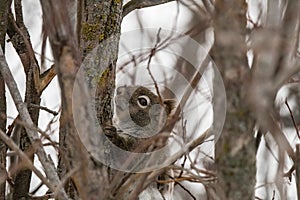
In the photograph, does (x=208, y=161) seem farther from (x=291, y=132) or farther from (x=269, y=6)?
(x=269, y=6)

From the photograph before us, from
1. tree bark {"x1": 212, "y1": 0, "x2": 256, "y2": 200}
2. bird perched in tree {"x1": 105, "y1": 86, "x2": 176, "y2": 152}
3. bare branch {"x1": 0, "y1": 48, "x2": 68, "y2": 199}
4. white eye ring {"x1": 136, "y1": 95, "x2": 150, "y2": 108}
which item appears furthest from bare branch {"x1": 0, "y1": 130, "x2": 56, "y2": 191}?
white eye ring {"x1": 136, "y1": 95, "x2": 150, "y2": 108}

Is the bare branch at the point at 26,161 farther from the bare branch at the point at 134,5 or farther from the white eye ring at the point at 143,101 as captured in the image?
the white eye ring at the point at 143,101

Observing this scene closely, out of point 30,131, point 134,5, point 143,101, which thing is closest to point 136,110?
point 143,101

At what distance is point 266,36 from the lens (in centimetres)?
105

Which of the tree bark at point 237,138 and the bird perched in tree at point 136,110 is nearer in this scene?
the tree bark at point 237,138

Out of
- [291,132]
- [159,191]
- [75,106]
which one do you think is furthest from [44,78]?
[75,106]

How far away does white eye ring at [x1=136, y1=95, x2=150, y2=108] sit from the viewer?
10.1 feet

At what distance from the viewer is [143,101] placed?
3109 millimetres

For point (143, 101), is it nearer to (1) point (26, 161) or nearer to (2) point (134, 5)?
(2) point (134, 5)

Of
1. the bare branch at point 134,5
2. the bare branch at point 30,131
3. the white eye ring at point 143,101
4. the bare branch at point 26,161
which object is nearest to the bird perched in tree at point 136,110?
the white eye ring at point 143,101

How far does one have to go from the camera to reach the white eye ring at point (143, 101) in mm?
3083

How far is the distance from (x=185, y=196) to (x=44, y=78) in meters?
1.63

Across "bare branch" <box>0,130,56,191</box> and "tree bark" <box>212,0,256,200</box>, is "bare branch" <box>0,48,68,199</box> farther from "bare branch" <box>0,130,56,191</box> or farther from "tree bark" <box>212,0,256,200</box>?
"tree bark" <box>212,0,256,200</box>

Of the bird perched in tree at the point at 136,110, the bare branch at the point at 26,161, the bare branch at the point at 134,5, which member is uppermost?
the bare branch at the point at 134,5
